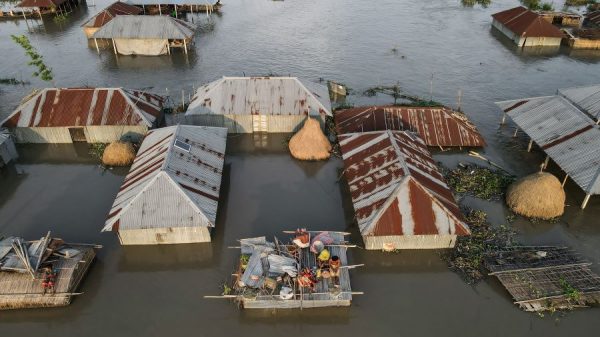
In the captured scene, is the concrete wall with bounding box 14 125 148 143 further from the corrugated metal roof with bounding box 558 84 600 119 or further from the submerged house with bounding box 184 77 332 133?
the corrugated metal roof with bounding box 558 84 600 119

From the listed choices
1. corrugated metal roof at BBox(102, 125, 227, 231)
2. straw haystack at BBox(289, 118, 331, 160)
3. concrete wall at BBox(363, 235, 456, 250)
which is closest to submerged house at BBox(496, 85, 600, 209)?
concrete wall at BBox(363, 235, 456, 250)

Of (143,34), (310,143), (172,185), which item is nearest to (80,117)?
(172,185)

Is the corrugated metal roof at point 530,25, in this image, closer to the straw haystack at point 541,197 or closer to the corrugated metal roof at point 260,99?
the corrugated metal roof at point 260,99

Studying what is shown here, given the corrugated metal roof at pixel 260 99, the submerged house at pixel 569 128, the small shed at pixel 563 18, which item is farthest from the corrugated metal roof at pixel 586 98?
the small shed at pixel 563 18

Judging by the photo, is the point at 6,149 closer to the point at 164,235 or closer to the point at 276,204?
the point at 164,235

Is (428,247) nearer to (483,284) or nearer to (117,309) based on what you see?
(483,284)

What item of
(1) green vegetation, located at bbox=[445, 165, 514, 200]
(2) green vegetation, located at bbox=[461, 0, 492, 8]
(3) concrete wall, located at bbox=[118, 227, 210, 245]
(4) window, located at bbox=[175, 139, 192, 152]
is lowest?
(1) green vegetation, located at bbox=[445, 165, 514, 200]
